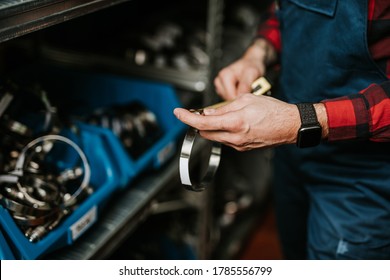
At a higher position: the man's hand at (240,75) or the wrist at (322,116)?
the man's hand at (240,75)

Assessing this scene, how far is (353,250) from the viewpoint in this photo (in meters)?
1.19

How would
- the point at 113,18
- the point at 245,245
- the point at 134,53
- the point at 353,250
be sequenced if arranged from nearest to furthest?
the point at 353,250, the point at 134,53, the point at 113,18, the point at 245,245

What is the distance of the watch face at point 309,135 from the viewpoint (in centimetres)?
90

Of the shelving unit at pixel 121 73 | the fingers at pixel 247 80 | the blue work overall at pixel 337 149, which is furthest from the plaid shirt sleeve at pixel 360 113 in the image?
the shelving unit at pixel 121 73

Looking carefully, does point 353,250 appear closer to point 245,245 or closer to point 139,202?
point 139,202

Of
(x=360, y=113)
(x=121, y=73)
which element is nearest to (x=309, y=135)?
(x=360, y=113)

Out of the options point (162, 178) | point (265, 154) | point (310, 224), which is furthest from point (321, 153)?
point (265, 154)

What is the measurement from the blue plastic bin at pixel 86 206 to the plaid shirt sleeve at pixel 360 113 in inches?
20.0

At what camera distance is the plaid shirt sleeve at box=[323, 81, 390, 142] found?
37.0 inches

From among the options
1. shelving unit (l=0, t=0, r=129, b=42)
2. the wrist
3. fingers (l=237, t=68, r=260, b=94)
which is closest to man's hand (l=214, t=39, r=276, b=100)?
fingers (l=237, t=68, r=260, b=94)

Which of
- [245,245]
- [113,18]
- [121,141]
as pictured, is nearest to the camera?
[121,141]

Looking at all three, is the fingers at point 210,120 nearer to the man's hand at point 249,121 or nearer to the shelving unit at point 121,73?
the man's hand at point 249,121
